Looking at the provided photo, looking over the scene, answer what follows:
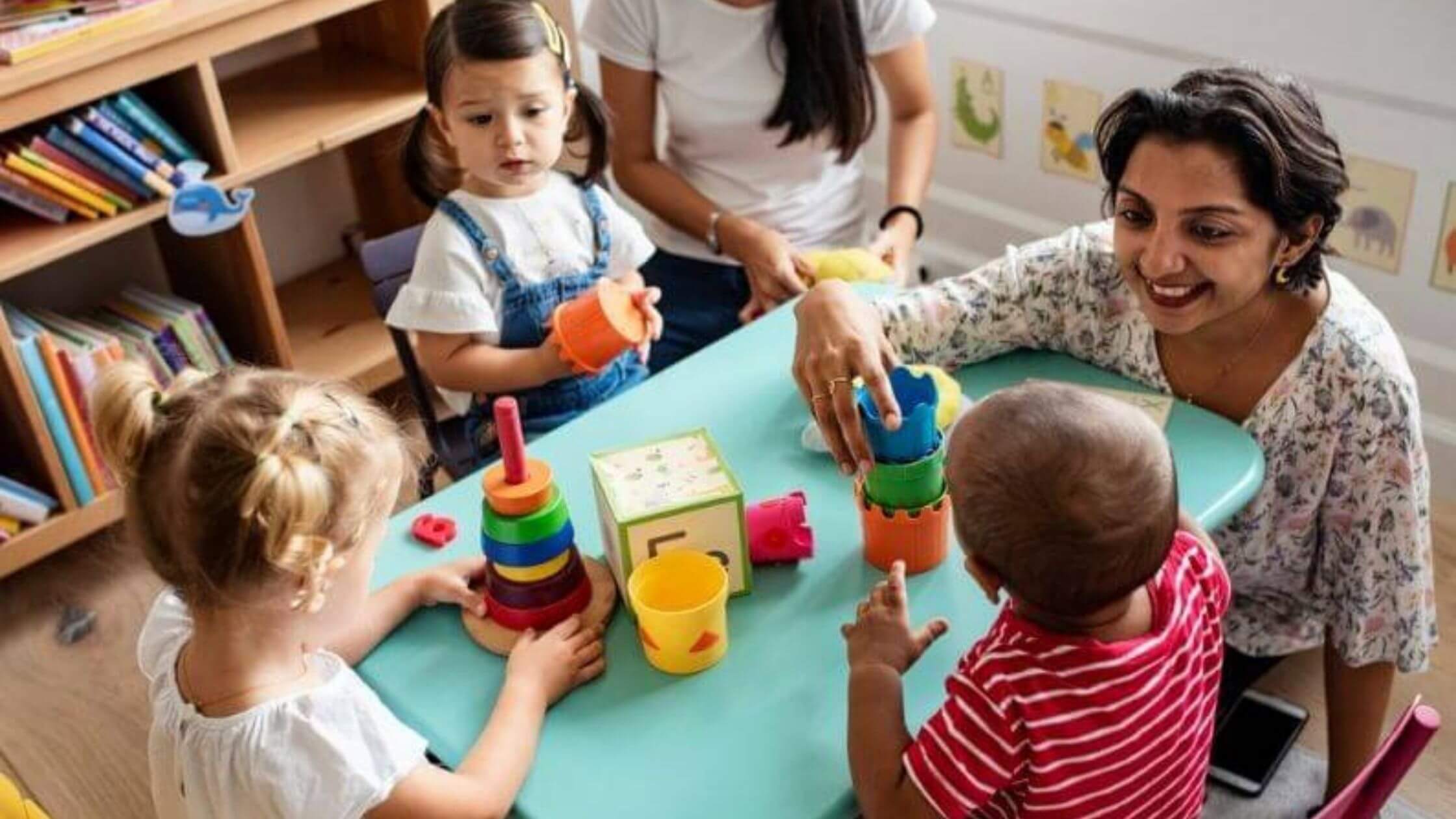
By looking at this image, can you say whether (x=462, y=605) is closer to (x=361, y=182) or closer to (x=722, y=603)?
(x=722, y=603)

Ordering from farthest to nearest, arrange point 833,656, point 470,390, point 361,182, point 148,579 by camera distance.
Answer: point 361,182 → point 148,579 → point 470,390 → point 833,656

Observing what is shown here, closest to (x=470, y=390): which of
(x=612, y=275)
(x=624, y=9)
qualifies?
(x=612, y=275)

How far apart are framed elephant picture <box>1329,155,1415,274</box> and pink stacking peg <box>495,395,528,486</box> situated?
1610mm

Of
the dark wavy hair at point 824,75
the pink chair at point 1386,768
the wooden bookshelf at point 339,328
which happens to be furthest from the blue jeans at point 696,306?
the pink chair at point 1386,768

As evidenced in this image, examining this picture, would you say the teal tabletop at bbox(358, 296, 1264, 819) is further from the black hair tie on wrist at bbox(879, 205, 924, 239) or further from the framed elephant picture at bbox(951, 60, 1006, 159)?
the framed elephant picture at bbox(951, 60, 1006, 159)

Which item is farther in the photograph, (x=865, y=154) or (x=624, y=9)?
(x=865, y=154)

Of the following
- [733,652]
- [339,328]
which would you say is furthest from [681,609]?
[339,328]

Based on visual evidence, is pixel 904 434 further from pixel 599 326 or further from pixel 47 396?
pixel 47 396

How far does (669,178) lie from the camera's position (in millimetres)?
2324

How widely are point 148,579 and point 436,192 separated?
40.9 inches

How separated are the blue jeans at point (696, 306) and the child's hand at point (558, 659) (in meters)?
1.04

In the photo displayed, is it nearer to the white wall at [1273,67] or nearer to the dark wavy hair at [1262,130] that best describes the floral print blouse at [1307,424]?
the dark wavy hair at [1262,130]

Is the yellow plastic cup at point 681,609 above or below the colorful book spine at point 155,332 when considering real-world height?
above

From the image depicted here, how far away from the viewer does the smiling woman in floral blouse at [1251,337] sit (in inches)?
56.6
